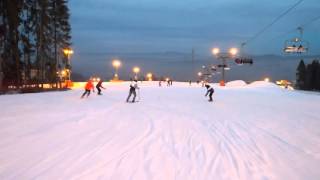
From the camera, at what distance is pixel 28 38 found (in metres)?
60.1

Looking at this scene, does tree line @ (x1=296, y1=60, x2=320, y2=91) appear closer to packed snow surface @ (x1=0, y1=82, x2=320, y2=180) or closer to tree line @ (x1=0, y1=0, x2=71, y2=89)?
tree line @ (x1=0, y1=0, x2=71, y2=89)

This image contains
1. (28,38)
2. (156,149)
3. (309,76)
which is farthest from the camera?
(309,76)

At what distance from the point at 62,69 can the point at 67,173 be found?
71.2 m

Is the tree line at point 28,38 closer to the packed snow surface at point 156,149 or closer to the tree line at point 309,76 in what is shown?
the packed snow surface at point 156,149

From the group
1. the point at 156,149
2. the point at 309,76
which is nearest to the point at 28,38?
the point at 156,149

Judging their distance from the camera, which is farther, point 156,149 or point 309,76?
point 309,76

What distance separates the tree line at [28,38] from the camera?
162 feet

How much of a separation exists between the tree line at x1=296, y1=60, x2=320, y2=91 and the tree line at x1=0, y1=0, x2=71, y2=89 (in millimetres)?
67415

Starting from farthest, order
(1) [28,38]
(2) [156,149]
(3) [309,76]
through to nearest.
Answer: (3) [309,76], (1) [28,38], (2) [156,149]

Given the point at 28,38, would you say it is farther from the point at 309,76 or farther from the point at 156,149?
the point at 309,76

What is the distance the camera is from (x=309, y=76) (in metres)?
113

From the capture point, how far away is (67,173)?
843cm

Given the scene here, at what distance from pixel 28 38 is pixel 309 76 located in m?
79.8

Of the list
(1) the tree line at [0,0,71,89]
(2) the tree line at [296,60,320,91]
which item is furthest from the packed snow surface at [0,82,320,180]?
(2) the tree line at [296,60,320,91]
